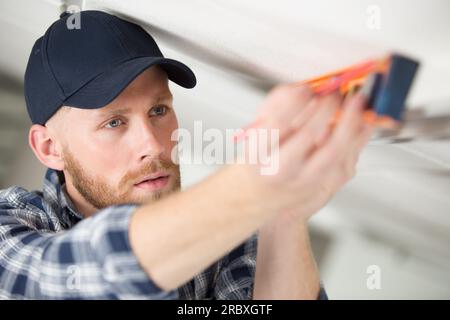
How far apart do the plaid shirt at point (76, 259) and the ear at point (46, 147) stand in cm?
4

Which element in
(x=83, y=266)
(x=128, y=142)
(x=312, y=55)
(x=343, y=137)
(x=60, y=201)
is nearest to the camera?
(x=343, y=137)

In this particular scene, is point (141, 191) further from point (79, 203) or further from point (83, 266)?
point (83, 266)

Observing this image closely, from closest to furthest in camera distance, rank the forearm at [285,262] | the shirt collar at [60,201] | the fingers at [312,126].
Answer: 1. the fingers at [312,126]
2. the forearm at [285,262]
3. the shirt collar at [60,201]

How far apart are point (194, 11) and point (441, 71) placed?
18.4 inches

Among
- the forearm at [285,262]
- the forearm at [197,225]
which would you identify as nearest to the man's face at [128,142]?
the forearm at [285,262]

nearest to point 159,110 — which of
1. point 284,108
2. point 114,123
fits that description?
point 114,123

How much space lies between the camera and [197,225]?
658 millimetres

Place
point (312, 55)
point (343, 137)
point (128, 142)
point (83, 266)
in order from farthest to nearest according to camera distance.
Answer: point (128, 142) < point (312, 55) < point (83, 266) < point (343, 137)

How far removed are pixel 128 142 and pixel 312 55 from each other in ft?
1.50

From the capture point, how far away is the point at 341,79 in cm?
66

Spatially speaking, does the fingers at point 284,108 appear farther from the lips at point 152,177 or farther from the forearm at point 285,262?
the lips at point 152,177

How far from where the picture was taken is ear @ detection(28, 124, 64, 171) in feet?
4.50

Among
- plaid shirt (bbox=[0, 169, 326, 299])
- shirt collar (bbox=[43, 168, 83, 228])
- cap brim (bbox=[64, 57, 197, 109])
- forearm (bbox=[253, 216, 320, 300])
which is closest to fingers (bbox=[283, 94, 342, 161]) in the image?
plaid shirt (bbox=[0, 169, 326, 299])

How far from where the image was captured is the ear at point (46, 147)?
4.50 feet
